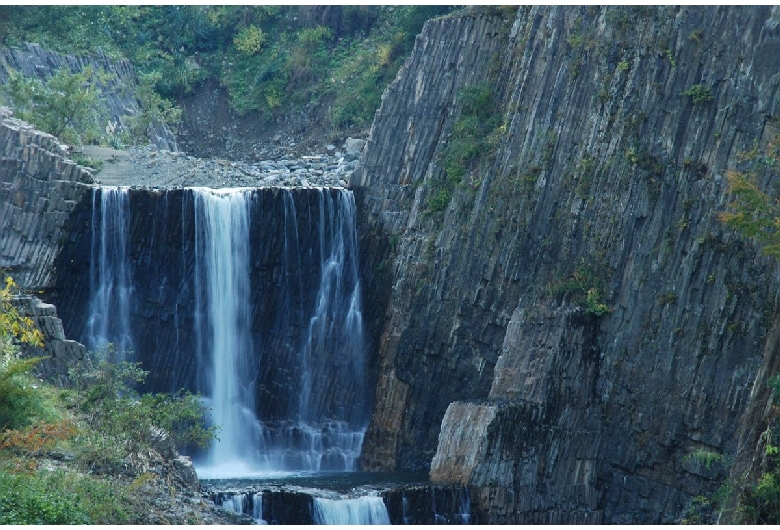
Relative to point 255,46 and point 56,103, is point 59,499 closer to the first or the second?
point 56,103

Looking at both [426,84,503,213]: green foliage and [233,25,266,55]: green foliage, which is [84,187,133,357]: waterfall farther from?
[233,25,266,55]: green foliage

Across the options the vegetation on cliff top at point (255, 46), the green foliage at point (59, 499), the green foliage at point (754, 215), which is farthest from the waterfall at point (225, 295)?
the green foliage at point (754, 215)

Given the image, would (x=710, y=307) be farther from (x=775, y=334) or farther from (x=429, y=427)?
(x=429, y=427)

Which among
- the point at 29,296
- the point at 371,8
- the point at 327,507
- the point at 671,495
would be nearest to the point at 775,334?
the point at 671,495

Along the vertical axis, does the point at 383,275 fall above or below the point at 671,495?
above

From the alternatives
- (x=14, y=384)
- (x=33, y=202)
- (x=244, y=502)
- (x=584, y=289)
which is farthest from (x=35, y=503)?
(x=33, y=202)

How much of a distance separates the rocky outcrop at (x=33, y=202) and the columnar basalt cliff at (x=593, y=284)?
906 cm

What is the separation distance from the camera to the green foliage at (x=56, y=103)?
41188 millimetres

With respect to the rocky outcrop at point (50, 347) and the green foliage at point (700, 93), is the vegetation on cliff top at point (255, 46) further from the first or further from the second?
the green foliage at point (700, 93)

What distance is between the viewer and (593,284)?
30766 mm

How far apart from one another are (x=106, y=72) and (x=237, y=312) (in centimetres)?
1648

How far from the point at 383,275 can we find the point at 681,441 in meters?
10.7

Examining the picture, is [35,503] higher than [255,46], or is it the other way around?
[255,46]

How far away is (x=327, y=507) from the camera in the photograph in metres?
27.5
